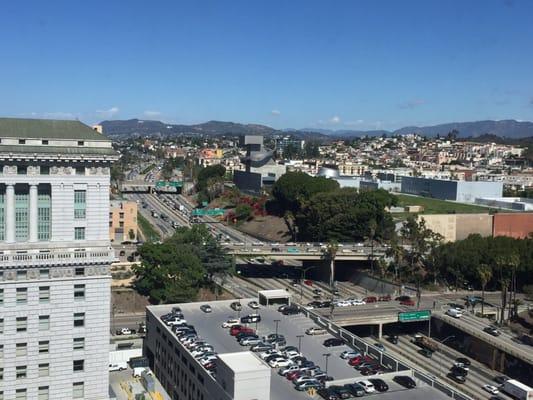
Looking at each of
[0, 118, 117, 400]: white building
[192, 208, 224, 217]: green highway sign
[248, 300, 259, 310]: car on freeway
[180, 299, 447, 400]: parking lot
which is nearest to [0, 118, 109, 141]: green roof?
[0, 118, 117, 400]: white building

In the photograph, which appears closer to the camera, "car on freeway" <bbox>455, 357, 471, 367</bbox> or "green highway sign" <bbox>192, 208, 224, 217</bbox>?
"car on freeway" <bbox>455, 357, 471, 367</bbox>

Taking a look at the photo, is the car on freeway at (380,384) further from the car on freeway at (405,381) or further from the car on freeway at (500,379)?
the car on freeway at (500,379)

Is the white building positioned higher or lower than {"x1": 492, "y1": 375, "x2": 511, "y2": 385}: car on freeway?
higher

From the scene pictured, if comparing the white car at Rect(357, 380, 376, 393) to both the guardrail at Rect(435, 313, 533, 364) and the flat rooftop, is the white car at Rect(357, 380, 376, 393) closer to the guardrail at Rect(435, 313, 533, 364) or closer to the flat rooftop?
the flat rooftop

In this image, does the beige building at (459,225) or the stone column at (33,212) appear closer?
the stone column at (33,212)

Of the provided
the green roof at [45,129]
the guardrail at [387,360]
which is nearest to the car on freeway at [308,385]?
the guardrail at [387,360]

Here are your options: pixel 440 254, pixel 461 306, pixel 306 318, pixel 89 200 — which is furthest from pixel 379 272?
pixel 89 200

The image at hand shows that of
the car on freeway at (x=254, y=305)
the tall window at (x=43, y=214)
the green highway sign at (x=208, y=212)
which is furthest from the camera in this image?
the green highway sign at (x=208, y=212)
